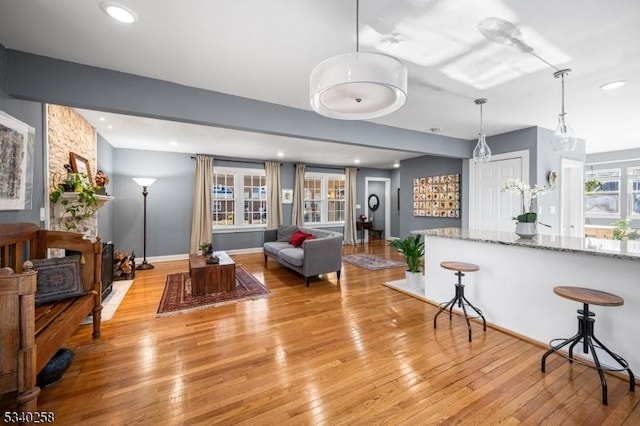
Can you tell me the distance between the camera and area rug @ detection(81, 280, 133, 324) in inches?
114

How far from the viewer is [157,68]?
238cm

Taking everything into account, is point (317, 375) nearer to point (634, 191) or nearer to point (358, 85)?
point (358, 85)

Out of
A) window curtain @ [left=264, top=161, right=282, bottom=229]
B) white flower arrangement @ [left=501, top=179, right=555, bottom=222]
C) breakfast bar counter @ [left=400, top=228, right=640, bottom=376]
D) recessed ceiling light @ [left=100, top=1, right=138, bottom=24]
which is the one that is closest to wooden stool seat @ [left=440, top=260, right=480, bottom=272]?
breakfast bar counter @ [left=400, top=228, right=640, bottom=376]

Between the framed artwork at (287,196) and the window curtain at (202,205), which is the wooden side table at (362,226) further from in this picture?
the window curtain at (202,205)

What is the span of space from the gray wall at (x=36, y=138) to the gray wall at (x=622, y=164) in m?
10.3

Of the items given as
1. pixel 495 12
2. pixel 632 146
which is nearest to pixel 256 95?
pixel 495 12

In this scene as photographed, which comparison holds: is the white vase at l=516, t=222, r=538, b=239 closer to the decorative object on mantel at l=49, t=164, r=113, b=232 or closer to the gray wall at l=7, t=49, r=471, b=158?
the gray wall at l=7, t=49, r=471, b=158

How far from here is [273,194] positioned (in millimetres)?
6984

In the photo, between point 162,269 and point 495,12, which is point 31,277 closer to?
point 495,12

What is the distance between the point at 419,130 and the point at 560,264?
9.14ft

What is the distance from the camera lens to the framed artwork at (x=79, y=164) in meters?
3.33

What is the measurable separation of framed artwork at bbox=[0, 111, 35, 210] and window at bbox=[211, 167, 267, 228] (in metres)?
4.06

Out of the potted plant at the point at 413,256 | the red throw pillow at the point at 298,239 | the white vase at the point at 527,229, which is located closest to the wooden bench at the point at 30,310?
the red throw pillow at the point at 298,239

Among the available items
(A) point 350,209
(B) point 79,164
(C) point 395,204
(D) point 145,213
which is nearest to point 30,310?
(B) point 79,164
